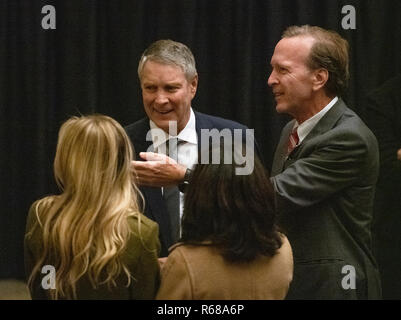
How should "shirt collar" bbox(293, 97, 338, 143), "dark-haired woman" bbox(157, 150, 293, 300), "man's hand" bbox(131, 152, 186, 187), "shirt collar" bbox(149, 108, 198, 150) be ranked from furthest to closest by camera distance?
"shirt collar" bbox(149, 108, 198, 150)
"shirt collar" bbox(293, 97, 338, 143)
"man's hand" bbox(131, 152, 186, 187)
"dark-haired woman" bbox(157, 150, 293, 300)

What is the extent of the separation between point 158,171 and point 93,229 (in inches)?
16.3

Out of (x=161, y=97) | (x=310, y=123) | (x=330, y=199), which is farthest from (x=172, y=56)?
(x=330, y=199)

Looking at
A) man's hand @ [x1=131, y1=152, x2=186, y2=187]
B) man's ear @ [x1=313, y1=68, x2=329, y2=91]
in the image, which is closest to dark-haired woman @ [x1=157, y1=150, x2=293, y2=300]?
man's hand @ [x1=131, y1=152, x2=186, y2=187]

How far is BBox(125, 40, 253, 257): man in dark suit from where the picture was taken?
2270mm

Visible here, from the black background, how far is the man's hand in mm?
633

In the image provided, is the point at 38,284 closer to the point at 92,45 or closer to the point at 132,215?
the point at 132,215

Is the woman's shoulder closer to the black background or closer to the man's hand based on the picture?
the man's hand

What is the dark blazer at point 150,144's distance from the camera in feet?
7.43

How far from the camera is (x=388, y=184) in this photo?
279 cm

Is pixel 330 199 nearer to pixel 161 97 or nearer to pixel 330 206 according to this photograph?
pixel 330 206

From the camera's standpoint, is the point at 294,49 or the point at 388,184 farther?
the point at 388,184

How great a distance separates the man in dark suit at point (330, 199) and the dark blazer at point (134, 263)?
1.77 ft

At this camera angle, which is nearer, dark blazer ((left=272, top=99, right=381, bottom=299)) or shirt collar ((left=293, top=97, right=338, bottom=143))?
dark blazer ((left=272, top=99, right=381, bottom=299))

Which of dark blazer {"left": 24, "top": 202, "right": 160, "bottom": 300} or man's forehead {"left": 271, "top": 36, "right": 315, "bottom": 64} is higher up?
man's forehead {"left": 271, "top": 36, "right": 315, "bottom": 64}
